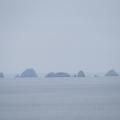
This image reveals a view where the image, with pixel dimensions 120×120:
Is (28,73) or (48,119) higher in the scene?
(28,73)

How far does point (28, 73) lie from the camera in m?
37.5

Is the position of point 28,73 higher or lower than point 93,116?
higher

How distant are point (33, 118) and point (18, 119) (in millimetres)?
505

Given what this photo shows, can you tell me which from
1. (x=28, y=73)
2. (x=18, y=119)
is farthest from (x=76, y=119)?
(x=28, y=73)

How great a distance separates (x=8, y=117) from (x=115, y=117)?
3.24 meters

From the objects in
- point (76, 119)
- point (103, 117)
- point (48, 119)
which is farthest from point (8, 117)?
point (103, 117)

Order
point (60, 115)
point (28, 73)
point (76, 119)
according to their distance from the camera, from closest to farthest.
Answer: point (76, 119), point (60, 115), point (28, 73)

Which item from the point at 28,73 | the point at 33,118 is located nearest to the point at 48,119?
the point at 33,118

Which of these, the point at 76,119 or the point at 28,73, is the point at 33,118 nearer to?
the point at 76,119

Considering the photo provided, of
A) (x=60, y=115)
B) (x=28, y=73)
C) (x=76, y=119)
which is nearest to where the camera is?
(x=76, y=119)

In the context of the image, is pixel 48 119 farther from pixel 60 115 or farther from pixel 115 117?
pixel 115 117

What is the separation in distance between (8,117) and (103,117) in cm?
290

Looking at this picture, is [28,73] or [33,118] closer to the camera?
[33,118]

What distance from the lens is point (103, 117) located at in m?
12.8
